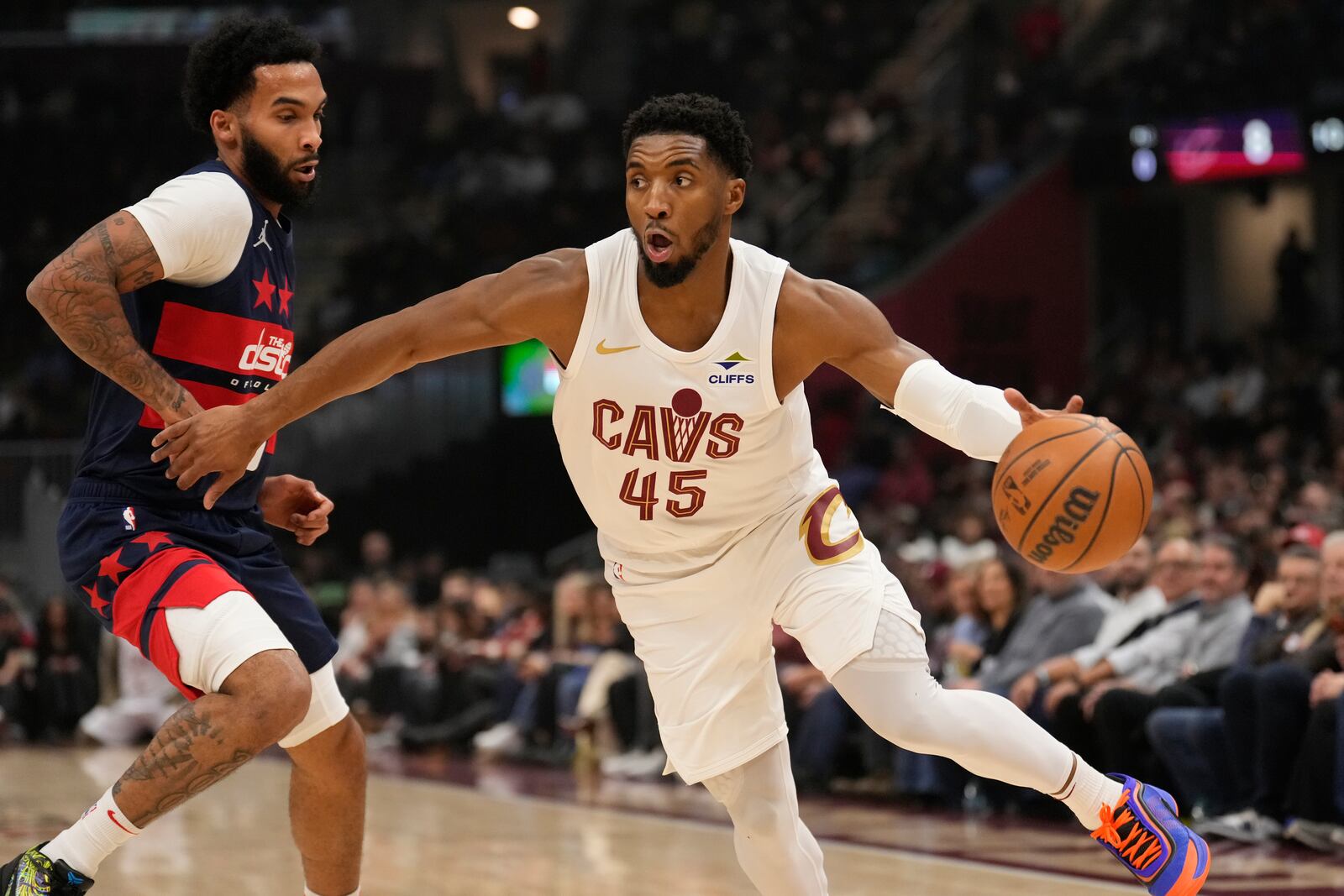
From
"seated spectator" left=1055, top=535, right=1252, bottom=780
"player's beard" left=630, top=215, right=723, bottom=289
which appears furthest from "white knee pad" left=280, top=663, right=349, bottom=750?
"seated spectator" left=1055, top=535, right=1252, bottom=780

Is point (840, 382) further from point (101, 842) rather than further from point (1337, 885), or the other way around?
point (101, 842)

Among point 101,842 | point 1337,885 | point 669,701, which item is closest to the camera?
point 101,842

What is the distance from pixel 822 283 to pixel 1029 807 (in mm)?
5212

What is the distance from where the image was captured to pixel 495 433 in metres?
18.9

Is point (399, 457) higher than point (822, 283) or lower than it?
lower

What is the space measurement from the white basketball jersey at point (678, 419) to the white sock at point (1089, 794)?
1.02 meters

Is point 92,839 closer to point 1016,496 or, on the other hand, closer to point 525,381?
point 1016,496

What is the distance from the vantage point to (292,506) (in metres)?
4.87

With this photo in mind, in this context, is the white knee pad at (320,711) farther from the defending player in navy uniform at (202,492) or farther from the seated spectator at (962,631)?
the seated spectator at (962,631)

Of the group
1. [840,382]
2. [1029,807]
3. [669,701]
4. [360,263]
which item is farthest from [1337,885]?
[360,263]

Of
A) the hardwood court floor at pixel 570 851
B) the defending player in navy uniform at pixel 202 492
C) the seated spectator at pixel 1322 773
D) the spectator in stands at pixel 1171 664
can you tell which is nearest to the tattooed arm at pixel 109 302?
the defending player in navy uniform at pixel 202 492

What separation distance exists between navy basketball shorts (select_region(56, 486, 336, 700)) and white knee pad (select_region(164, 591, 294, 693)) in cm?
2

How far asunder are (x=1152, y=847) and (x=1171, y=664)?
4324 millimetres

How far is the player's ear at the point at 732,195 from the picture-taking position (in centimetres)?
437
